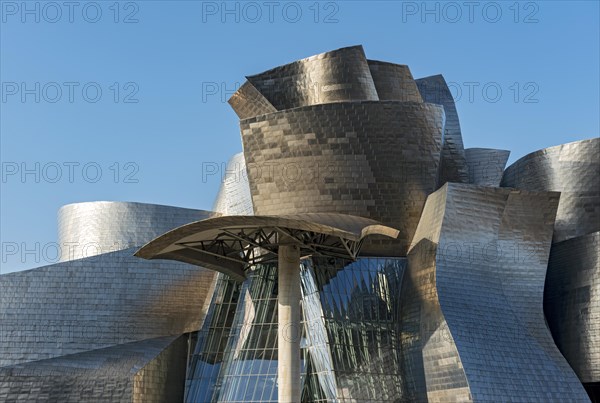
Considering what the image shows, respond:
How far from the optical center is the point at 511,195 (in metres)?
30.2

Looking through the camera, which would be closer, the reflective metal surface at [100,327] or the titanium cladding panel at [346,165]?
the reflective metal surface at [100,327]

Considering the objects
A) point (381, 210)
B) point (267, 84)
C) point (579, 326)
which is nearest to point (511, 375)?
point (579, 326)

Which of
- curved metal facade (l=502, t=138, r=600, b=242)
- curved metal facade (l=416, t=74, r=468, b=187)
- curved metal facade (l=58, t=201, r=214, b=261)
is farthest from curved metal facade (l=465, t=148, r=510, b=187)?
curved metal facade (l=58, t=201, r=214, b=261)

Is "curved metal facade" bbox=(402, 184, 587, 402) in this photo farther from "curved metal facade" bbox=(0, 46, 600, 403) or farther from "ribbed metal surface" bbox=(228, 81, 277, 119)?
"ribbed metal surface" bbox=(228, 81, 277, 119)

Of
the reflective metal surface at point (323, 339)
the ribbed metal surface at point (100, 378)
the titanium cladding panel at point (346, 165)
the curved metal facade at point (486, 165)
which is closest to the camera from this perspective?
the reflective metal surface at point (323, 339)

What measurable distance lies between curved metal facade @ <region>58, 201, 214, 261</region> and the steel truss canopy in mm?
8823

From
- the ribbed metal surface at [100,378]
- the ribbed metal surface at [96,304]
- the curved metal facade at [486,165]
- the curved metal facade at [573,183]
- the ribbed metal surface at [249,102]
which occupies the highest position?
the ribbed metal surface at [249,102]

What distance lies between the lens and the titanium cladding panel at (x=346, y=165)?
31062mm

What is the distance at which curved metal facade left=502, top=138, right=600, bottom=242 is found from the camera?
3553cm

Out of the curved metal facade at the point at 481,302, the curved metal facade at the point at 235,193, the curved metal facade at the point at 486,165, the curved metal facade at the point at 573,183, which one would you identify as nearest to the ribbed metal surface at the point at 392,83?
the curved metal facade at the point at 486,165

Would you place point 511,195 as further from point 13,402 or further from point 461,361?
point 13,402

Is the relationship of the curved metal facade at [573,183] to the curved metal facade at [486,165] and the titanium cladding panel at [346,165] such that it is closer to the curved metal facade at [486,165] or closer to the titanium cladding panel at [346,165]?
the curved metal facade at [486,165]

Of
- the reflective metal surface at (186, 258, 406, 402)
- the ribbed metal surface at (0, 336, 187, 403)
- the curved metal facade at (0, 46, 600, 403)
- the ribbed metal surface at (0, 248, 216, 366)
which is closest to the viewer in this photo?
the curved metal facade at (0, 46, 600, 403)

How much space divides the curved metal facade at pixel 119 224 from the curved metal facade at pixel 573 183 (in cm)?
1707
